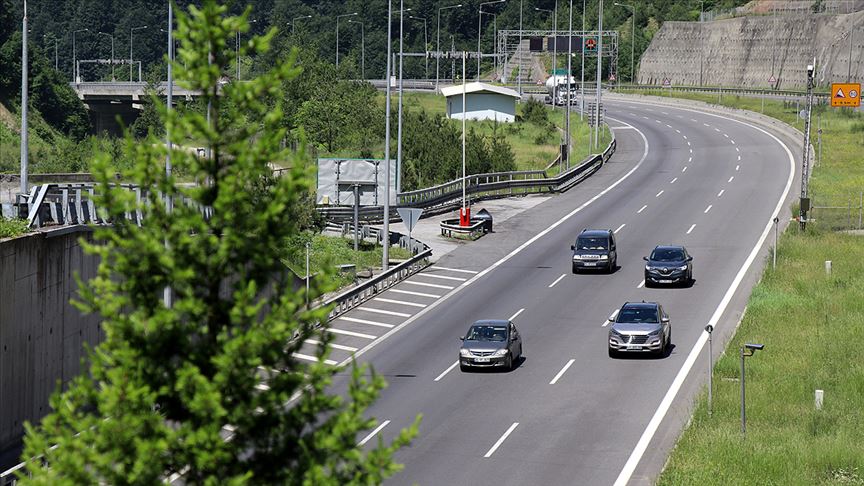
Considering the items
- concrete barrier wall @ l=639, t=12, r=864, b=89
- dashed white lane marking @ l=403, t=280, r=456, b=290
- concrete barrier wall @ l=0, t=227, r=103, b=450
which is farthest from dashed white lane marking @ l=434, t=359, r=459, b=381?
concrete barrier wall @ l=639, t=12, r=864, b=89

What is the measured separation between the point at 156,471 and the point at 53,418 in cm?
104

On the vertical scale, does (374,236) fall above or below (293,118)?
below

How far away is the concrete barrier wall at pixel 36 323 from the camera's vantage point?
32.5 m

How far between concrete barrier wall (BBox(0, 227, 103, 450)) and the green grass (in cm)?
32

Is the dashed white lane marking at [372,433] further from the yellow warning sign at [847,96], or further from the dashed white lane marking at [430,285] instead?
the yellow warning sign at [847,96]

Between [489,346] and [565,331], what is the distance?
5568 mm

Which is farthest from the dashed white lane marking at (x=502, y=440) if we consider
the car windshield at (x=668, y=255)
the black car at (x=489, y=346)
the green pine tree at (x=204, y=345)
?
the car windshield at (x=668, y=255)

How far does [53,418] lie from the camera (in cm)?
1209

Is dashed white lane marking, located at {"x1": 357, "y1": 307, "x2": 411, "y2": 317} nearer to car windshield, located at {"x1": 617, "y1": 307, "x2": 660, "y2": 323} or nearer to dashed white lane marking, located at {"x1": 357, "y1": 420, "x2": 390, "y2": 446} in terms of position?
car windshield, located at {"x1": 617, "y1": 307, "x2": 660, "y2": 323}

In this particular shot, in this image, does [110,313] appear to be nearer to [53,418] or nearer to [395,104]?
[53,418]

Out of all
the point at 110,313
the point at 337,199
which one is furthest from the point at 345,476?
the point at 337,199

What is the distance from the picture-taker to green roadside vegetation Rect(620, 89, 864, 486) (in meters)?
27.8

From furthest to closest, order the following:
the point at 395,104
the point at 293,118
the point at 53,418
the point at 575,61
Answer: the point at 575,61
the point at 395,104
the point at 293,118
the point at 53,418

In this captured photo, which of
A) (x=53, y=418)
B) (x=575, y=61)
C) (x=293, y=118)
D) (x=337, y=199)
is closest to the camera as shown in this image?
(x=53, y=418)
